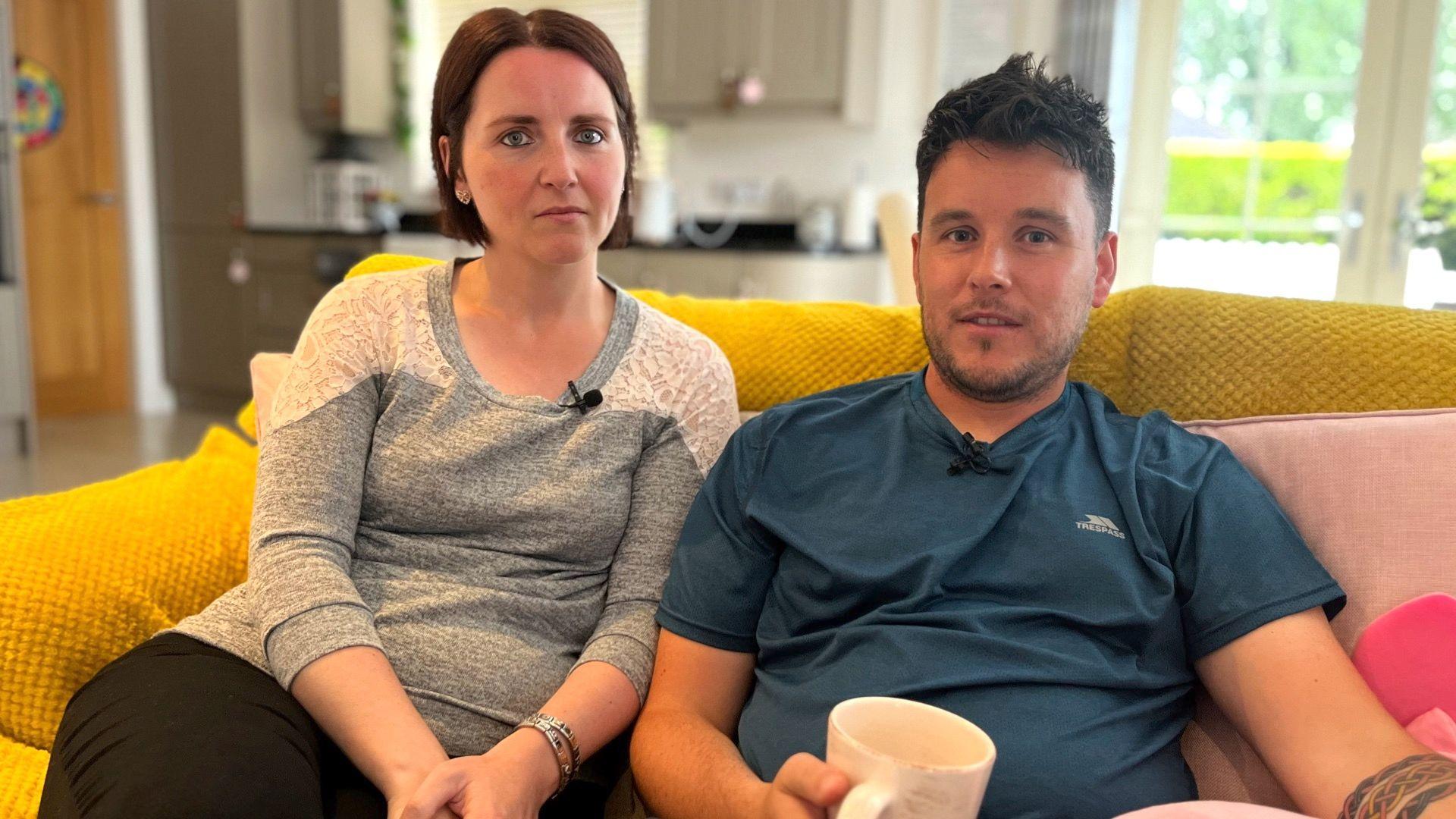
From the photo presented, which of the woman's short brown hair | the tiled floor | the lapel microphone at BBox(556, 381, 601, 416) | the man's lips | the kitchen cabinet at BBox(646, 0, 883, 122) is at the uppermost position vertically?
the kitchen cabinet at BBox(646, 0, 883, 122)

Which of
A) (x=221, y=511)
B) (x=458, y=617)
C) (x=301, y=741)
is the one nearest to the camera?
(x=301, y=741)

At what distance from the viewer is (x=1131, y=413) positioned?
1.36 metres

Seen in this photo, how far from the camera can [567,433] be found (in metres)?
1.26

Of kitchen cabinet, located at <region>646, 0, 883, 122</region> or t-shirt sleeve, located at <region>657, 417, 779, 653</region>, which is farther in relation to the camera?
kitchen cabinet, located at <region>646, 0, 883, 122</region>

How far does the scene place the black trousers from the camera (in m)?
0.91

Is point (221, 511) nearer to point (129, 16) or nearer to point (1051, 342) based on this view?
point (1051, 342)

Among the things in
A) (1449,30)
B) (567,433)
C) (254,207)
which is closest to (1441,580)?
(567,433)

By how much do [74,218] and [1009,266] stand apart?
578 centimetres

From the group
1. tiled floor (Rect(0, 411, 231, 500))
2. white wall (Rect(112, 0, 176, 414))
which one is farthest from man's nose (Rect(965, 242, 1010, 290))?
white wall (Rect(112, 0, 176, 414))

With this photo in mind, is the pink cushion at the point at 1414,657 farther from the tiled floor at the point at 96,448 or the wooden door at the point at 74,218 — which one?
the wooden door at the point at 74,218

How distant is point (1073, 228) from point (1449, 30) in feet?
10.9

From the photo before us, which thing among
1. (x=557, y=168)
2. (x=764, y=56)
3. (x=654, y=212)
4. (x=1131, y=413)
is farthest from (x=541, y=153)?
(x=764, y=56)

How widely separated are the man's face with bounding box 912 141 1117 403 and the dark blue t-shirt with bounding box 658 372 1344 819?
0.07 m

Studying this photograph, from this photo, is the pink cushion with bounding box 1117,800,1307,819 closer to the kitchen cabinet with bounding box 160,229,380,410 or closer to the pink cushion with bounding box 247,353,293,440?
the pink cushion with bounding box 247,353,293,440
